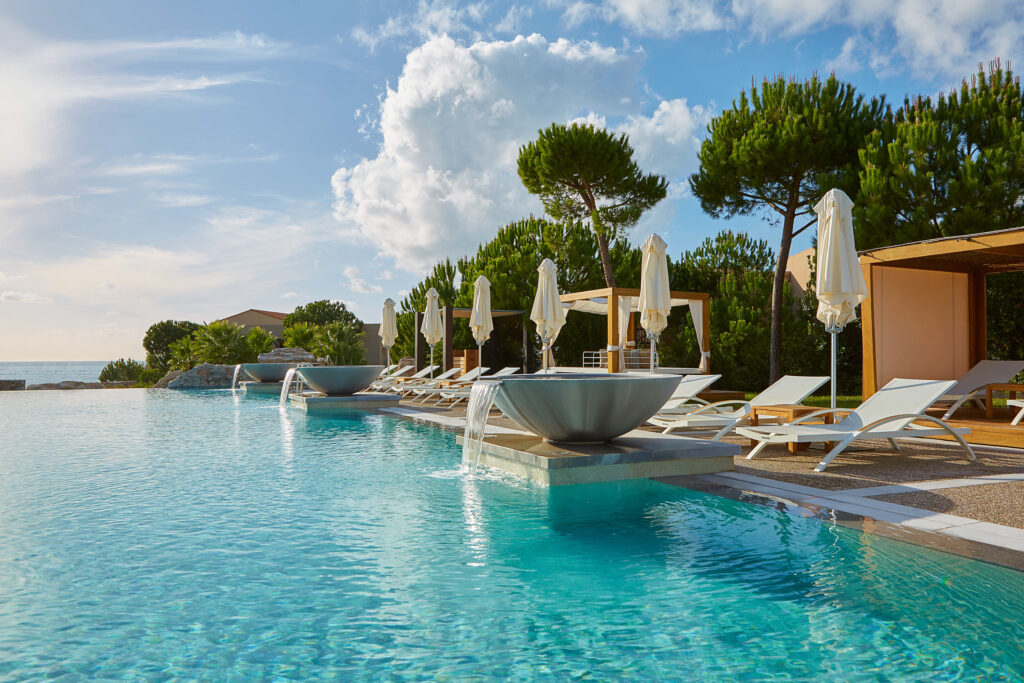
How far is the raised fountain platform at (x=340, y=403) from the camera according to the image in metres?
12.7

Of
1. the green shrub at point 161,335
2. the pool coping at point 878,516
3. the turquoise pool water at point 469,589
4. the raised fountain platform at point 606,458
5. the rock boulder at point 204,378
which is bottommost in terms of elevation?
the turquoise pool water at point 469,589

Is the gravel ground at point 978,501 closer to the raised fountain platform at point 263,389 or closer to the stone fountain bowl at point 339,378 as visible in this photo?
the stone fountain bowl at point 339,378

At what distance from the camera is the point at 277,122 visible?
1570cm

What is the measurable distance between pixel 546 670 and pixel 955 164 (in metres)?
15.9

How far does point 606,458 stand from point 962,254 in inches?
255

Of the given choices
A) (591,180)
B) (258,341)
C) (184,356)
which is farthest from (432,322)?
(184,356)

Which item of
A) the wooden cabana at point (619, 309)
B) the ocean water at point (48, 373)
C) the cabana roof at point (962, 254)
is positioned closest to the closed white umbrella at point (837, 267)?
the cabana roof at point (962, 254)

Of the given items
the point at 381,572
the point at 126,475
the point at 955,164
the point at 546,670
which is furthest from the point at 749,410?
the point at 955,164

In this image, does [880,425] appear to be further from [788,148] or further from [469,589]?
[788,148]

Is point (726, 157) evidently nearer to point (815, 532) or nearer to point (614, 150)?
point (614, 150)

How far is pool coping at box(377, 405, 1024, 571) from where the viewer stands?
3.43m

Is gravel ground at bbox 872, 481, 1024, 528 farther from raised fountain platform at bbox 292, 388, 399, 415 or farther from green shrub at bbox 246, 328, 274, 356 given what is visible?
green shrub at bbox 246, 328, 274, 356

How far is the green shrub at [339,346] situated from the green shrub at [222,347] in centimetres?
247

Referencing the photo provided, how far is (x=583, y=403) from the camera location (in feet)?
18.2
